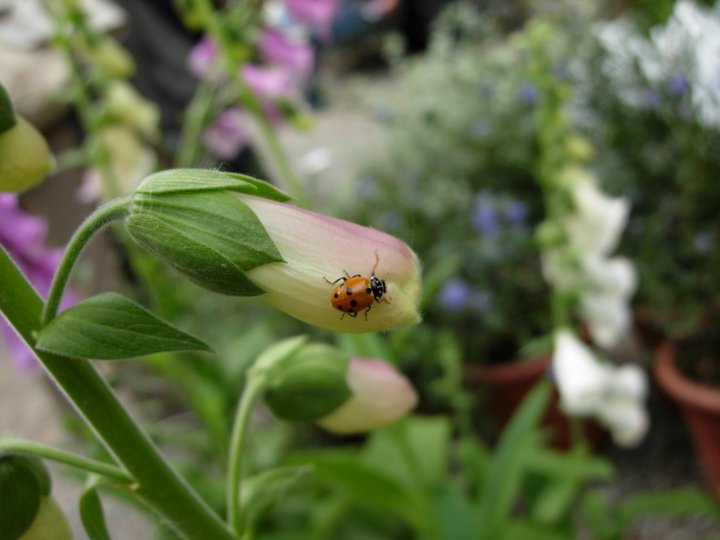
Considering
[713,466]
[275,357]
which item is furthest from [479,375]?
[275,357]

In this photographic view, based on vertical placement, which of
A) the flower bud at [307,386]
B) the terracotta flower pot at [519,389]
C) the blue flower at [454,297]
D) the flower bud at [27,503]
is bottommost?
the terracotta flower pot at [519,389]

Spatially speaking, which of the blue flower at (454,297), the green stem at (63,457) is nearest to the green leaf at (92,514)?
the green stem at (63,457)

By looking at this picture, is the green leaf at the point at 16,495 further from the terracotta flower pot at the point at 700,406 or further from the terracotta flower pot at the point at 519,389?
the terracotta flower pot at the point at 519,389

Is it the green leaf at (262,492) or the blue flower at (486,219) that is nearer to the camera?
the green leaf at (262,492)

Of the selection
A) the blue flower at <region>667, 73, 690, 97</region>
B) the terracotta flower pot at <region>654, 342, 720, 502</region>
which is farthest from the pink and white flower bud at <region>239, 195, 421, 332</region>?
the blue flower at <region>667, 73, 690, 97</region>

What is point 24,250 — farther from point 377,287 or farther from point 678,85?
point 678,85

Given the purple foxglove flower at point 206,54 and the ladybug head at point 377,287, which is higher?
the purple foxglove flower at point 206,54

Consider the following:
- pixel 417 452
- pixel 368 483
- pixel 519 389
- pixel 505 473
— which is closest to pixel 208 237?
pixel 368 483

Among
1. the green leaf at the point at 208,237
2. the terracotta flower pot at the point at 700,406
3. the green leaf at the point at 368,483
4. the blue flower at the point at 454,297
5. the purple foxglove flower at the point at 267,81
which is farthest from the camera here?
the blue flower at the point at 454,297
